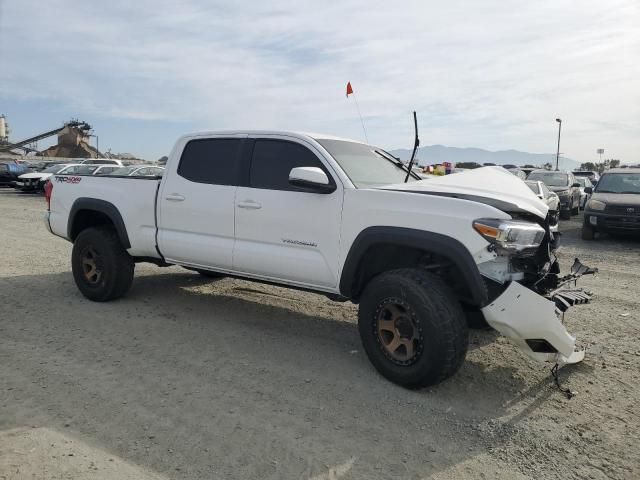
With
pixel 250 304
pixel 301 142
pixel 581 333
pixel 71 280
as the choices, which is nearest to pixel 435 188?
pixel 301 142

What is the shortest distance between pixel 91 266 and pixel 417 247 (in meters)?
4.05

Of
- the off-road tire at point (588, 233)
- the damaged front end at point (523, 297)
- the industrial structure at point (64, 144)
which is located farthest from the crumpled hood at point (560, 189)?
the industrial structure at point (64, 144)

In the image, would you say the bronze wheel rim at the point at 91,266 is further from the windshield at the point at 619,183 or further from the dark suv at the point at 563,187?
the dark suv at the point at 563,187

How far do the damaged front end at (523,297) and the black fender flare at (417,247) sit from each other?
10 cm

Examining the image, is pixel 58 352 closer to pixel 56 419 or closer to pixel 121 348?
pixel 121 348

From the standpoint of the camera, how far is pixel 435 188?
4.07 meters

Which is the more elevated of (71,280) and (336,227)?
(336,227)

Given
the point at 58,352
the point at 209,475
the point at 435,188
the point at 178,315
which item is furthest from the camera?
A: the point at 178,315

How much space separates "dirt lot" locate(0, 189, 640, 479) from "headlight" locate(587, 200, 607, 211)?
671 cm

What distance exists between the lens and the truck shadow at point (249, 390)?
3.12 metres

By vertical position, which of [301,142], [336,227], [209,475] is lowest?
[209,475]

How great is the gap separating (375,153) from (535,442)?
3048mm

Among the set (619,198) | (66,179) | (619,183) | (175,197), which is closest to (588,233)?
(619,198)

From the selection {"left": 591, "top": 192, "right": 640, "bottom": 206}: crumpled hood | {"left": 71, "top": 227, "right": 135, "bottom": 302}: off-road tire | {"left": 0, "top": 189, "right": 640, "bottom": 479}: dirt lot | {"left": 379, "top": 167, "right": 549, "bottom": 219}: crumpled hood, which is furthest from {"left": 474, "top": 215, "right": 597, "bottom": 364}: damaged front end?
{"left": 591, "top": 192, "right": 640, "bottom": 206}: crumpled hood
